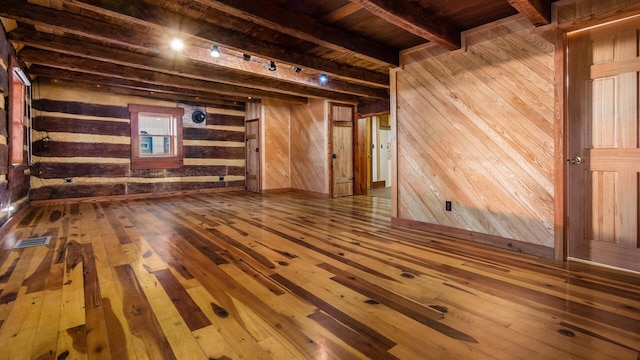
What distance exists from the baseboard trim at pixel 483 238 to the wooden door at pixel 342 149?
3.19 metres

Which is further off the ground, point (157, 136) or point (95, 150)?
point (157, 136)

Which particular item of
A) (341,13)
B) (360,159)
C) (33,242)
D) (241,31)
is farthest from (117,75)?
(360,159)

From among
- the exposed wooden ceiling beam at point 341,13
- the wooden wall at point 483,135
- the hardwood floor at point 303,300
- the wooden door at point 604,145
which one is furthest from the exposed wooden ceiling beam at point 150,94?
the wooden door at point 604,145

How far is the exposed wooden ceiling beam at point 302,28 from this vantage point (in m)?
2.68

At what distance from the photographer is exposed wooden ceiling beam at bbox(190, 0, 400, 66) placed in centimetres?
268

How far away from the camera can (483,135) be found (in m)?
3.27

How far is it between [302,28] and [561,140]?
2.66 metres

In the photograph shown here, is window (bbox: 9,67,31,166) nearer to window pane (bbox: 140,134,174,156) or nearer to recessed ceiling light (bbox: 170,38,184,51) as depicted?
recessed ceiling light (bbox: 170,38,184,51)

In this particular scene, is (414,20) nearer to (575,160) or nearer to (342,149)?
(575,160)

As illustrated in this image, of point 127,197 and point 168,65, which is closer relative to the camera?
point 168,65

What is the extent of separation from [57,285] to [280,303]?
169cm

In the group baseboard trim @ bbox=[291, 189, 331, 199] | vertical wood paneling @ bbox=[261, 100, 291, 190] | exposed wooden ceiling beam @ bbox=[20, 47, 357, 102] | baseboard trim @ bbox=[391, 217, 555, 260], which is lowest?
baseboard trim @ bbox=[391, 217, 555, 260]

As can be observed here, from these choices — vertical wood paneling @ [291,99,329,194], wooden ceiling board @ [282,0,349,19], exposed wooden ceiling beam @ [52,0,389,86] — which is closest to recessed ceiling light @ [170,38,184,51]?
exposed wooden ceiling beam @ [52,0,389,86]

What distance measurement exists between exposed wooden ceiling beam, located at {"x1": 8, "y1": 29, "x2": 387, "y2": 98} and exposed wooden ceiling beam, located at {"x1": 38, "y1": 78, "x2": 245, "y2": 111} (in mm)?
2304
